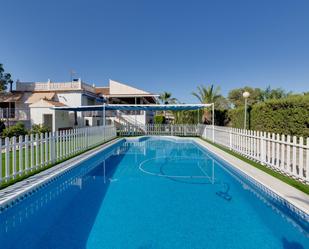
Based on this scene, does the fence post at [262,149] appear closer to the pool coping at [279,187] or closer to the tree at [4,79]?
the pool coping at [279,187]

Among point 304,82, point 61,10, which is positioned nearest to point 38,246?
point 61,10

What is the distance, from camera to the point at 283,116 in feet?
32.7

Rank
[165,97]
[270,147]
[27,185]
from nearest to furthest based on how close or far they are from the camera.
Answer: [27,185]
[270,147]
[165,97]

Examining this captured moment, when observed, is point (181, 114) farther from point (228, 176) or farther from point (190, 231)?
point (190, 231)

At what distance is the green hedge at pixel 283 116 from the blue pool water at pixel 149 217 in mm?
4165

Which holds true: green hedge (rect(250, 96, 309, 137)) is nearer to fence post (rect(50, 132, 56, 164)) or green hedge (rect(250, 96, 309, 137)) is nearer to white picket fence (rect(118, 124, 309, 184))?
white picket fence (rect(118, 124, 309, 184))

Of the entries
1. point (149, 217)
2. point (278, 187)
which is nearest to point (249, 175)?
point (278, 187)

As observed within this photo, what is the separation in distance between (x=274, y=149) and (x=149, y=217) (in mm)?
5557

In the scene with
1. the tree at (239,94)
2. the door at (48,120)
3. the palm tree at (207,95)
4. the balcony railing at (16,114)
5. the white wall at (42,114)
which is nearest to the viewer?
the white wall at (42,114)

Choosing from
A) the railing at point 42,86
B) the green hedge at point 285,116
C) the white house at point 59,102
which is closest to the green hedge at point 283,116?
the green hedge at point 285,116

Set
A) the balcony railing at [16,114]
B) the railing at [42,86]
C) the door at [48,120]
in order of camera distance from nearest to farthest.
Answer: the door at [48,120] → the balcony railing at [16,114] → the railing at [42,86]

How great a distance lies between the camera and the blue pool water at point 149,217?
3.46 m

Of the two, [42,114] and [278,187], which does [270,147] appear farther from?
[42,114]

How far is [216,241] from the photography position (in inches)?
137
